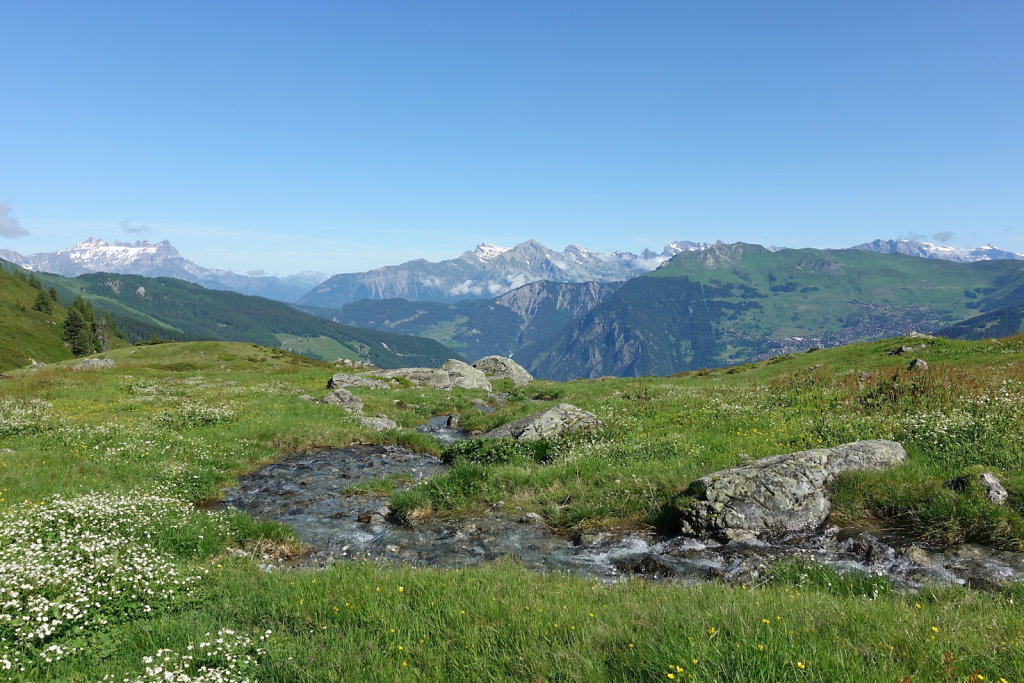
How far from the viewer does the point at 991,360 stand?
102 feet

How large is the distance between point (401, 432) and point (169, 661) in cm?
2497

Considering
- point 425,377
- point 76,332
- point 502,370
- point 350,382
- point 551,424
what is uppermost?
point 76,332

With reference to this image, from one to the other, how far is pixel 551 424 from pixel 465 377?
3561cm

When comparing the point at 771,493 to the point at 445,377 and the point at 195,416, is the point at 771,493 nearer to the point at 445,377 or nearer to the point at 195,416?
the point at 195,416

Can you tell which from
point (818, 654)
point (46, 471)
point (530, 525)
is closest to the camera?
point (818, 654)

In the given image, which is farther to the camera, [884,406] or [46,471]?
[884,406]

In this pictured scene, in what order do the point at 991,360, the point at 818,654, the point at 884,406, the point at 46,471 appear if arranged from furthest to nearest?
1. the point at 991,360
2. the point at 884,406
3. the point at 46,471
4. the point at 818,654

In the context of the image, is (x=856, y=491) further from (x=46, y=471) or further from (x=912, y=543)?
(x=46, y=471)

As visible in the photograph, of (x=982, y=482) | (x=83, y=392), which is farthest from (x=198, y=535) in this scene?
(x=83, y=392)

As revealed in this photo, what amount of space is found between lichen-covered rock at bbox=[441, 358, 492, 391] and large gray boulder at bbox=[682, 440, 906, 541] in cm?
4320

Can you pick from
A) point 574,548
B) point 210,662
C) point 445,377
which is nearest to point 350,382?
point 445,377

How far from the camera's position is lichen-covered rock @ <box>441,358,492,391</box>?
191 feet

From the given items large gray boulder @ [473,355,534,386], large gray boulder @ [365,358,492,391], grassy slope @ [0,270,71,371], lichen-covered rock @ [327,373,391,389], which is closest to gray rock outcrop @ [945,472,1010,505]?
lichen-covered rock @ [327,373,391,389]

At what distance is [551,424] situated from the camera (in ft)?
82.6
